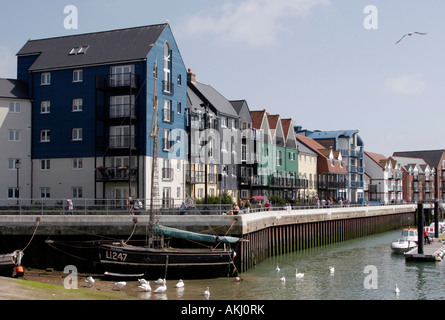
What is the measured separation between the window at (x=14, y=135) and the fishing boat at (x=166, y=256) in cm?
2279

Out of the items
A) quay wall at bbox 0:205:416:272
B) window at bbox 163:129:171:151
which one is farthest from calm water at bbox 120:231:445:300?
window at bbox 163:129:171:151

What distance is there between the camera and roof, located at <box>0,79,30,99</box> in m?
50.9

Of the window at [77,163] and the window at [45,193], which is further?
the window at [45,193]

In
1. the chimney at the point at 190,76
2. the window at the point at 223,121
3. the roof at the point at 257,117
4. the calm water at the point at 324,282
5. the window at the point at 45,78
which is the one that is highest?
the chimney at the point at 190,76

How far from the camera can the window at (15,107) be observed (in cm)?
5112

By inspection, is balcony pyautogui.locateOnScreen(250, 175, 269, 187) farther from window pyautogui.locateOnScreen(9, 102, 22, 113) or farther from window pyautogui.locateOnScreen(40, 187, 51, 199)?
window pyautogui.locateOnScreen(9, 102, 22, 113)

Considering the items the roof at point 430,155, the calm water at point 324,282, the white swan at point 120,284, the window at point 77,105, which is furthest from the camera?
the roof at point 430,155

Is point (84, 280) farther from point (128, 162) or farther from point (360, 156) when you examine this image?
point (360, 156)

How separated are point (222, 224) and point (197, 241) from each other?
6.25ft

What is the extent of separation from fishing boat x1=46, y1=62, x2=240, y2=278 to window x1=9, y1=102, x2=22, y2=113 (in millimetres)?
23768

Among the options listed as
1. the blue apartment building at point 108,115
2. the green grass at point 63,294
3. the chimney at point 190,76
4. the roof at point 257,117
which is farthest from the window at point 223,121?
the green grass at point 63,294

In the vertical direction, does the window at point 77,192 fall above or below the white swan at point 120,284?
above

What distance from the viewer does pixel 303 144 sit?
90188 mm

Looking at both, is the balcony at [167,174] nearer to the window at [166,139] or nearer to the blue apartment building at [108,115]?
A: the blue apartment building at [108,115]
